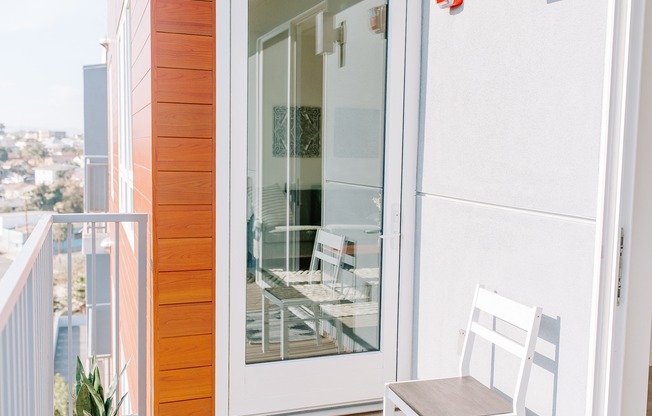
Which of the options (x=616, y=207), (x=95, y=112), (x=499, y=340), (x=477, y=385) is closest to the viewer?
(x=616, y=207)

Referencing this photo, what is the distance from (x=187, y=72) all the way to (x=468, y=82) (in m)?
1.24

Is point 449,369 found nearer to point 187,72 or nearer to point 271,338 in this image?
point 271,338

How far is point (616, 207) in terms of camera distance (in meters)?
2.14

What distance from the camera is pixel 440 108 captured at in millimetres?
3195

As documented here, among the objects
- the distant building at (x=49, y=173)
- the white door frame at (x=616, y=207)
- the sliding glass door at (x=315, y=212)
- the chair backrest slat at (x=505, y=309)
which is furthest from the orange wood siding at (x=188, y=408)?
the distant building at (x=49, y=173)

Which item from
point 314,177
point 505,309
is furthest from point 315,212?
point 505,309

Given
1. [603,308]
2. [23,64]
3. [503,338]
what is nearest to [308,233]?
[503,338]

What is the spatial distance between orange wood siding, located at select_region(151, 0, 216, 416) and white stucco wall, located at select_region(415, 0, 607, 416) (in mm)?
1057

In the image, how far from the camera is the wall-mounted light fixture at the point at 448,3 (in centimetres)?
300

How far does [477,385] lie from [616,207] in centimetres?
95

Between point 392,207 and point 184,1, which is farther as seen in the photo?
point 392,207

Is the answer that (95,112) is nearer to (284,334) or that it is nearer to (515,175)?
(284,334)

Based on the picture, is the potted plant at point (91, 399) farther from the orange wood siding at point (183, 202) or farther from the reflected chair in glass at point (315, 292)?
the reflected chair in glass at point (315, 292)

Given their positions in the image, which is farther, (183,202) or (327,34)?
(327,34)
